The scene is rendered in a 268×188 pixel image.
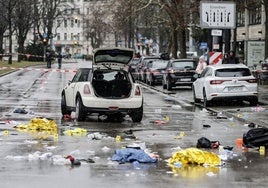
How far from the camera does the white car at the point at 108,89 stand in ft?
53.9

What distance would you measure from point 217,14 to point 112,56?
36.6ft

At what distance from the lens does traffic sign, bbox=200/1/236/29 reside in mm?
26938

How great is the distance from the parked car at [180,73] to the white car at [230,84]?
9.51m

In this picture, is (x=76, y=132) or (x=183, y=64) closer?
(x=76, y=132)

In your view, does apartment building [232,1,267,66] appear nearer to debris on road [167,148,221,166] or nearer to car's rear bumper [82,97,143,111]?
car's rear bumper [82,97,143,111]

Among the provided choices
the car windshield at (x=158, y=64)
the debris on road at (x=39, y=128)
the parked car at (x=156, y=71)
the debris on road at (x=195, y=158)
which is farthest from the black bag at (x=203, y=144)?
the car windshield at (x=158, y=64)

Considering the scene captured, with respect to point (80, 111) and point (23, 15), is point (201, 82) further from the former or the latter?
point (23, 15)

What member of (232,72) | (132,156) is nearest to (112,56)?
(232,72)

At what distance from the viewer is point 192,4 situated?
Answer: 142 ft

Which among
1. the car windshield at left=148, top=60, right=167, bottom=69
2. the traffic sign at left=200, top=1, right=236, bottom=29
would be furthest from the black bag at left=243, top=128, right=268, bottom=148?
the car windshield at left=148, top=60, right=167, bottom=69

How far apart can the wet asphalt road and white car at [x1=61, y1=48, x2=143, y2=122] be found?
405mm

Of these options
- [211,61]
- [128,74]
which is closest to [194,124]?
[128,74]

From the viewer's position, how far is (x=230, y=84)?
21.9m

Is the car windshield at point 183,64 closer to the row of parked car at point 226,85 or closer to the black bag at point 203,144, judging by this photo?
the row of parked car at point 226,85
